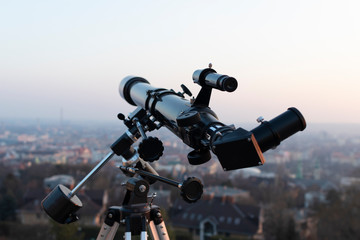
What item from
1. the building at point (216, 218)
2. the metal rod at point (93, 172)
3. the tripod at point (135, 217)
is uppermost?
the building at point (216, 218)

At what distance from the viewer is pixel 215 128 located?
2018 mm

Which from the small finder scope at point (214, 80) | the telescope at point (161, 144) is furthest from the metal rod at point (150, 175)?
the small finder scope at point (214, 80)

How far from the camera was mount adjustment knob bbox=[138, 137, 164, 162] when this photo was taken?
2611 mm

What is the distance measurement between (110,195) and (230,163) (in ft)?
78.0

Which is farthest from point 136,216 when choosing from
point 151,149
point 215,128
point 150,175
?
point 215,128

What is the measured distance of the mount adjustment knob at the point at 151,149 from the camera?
8.57 feet

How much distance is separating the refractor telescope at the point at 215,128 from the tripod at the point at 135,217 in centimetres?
43

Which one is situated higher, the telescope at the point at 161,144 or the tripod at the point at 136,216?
the telescope at the point at 161,144

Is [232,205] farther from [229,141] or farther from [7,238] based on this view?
[229,141]

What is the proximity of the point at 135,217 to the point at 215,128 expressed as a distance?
0.87 meters

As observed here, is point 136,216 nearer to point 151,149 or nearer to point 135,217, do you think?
point 135,217

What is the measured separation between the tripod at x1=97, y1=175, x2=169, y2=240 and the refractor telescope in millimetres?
431

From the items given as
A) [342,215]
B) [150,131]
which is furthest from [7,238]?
[150,131]

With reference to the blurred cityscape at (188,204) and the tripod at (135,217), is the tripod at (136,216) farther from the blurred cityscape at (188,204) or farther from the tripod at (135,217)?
the blurred cityscape at (188,204)
